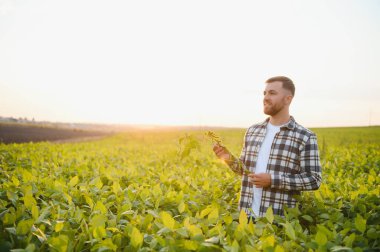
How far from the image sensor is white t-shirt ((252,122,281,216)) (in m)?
3.34

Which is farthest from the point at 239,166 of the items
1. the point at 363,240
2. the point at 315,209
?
the point at 363,240

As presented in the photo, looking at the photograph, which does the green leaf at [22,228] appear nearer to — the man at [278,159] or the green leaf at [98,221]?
the green leaf at [98,221]

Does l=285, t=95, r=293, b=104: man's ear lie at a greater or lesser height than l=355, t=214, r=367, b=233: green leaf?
greater

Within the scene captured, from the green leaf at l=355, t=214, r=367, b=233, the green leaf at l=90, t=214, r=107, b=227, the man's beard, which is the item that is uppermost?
the man's beard

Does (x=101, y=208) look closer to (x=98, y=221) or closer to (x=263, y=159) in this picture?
(x=98, y=221)

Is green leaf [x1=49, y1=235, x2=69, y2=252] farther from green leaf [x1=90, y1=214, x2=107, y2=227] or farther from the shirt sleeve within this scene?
the shirt sleeve

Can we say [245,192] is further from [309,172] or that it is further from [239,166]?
[309,172]

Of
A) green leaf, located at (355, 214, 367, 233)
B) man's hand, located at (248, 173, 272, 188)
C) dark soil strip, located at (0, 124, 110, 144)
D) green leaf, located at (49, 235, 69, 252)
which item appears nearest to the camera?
green leaf, located at (49, 235, 69, 252)

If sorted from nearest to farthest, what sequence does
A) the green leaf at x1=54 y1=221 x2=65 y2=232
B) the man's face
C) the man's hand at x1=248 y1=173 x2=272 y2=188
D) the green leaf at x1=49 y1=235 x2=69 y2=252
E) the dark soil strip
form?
the green leaf at x1=49 y1=235 x2=69 y2=252, the green leaf at x1=54 y1=221 x2=65 y2=232, the man's hand at x1=248 y1=173 x2=272 y2=188, the man's face, the dark soil strip

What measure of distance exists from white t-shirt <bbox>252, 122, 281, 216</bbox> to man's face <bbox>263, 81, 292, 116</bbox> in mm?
241

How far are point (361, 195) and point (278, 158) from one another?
1.22 m

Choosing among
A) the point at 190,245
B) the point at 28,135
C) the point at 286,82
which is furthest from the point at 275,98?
the point at 28,135

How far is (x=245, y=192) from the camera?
3496 millimetres

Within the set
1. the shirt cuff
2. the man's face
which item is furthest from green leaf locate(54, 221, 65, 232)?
the man's face
